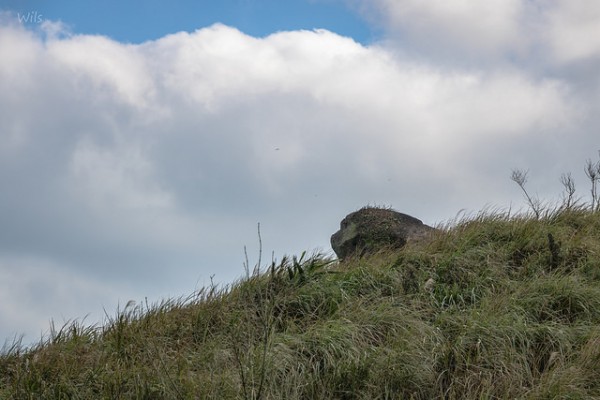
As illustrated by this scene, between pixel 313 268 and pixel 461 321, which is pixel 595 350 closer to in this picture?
pixel 461 321

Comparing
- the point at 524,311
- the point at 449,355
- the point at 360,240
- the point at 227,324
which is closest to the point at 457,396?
the point at 449,355

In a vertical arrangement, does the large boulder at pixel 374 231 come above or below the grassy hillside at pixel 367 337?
above

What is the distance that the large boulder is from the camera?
43.2ft

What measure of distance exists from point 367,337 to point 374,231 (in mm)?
5343

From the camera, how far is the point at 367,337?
320 inches

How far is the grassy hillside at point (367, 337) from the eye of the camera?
7.06 m

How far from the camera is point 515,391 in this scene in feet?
23.3

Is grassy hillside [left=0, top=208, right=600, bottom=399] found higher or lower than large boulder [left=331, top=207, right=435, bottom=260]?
lower

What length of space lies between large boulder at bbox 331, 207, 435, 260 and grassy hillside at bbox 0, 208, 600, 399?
2.23 meters

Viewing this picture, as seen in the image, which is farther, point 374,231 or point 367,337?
point 374,231

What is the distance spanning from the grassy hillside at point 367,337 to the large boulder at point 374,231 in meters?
2.23

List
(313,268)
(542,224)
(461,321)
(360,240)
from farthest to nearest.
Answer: (360,240)
(542,224)
(313,268)
(461,321)

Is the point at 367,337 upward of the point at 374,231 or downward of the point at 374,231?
downward

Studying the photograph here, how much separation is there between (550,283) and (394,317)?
217cm
